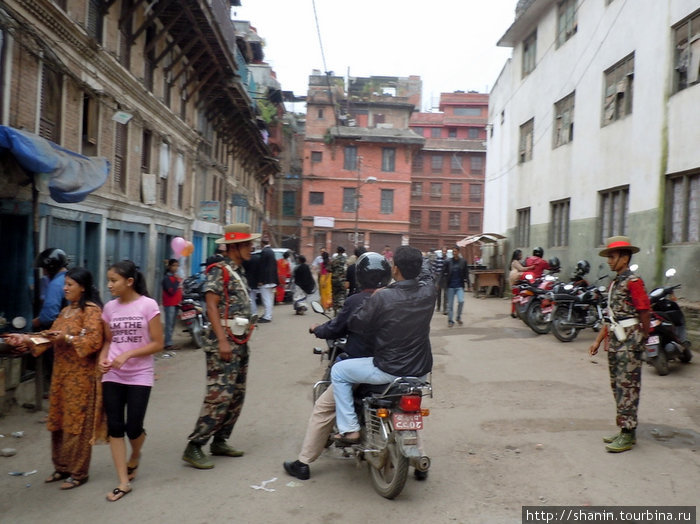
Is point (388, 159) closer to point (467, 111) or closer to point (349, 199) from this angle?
point (349, 199)

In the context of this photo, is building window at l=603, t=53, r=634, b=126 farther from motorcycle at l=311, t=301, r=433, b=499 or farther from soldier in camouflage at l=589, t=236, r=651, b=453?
motorcycle at l=311, t=301, r=433, b=499

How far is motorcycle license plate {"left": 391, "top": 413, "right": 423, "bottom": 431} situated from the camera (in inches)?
170

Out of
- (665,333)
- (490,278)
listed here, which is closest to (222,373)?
(665,333)

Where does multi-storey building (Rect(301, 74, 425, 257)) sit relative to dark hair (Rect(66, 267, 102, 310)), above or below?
above

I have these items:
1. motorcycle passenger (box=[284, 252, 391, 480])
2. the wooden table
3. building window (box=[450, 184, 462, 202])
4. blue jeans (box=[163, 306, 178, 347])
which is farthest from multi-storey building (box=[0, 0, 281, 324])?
building window (box=[450, 184, 462, 202])

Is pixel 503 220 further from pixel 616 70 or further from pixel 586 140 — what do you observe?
pixel 616 70

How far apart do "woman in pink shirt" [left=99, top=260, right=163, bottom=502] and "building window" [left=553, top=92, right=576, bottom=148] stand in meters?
15.8

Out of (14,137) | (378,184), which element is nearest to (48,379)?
(14,137)

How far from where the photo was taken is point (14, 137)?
6.96 meters

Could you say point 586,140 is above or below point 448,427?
above

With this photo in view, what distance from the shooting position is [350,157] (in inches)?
1980

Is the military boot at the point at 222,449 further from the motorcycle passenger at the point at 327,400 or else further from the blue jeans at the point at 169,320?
the blue jeans at the point at 169,320

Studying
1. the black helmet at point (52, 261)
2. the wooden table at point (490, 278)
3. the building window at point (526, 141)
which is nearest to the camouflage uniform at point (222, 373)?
the black helmet at point (52, 261)

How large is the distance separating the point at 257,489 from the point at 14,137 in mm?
4842
